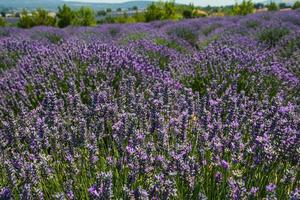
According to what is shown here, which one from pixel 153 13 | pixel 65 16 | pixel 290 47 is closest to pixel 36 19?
pixel 65 16

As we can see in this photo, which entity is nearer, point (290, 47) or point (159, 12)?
point (290, 47)

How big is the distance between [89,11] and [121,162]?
19.4m

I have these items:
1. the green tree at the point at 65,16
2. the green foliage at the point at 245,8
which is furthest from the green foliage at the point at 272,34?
the green foliage at the point at 245,8

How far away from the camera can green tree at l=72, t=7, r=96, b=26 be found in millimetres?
19922

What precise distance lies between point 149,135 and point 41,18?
59.3 feet

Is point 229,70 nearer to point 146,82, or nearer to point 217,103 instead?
point 146,82

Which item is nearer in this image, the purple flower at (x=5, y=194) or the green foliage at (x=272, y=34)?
the purple flower at (x=5, y=194)

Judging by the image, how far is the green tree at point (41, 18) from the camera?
19.2m

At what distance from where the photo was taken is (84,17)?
66.6ft

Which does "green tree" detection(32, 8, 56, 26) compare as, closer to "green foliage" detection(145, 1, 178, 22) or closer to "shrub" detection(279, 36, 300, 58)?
"green foliage" detection(145, 1, 178, 22)

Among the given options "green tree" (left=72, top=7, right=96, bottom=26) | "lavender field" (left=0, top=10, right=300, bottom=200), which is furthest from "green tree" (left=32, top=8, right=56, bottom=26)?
"lavender field" (left=0, top=10, right=300, bottom=200)

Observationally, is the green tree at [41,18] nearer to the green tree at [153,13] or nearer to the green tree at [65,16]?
the green tree at [65,16]

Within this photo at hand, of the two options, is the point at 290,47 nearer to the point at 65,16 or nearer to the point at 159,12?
the point at 159,12

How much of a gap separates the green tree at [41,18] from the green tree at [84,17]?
3.78ft
